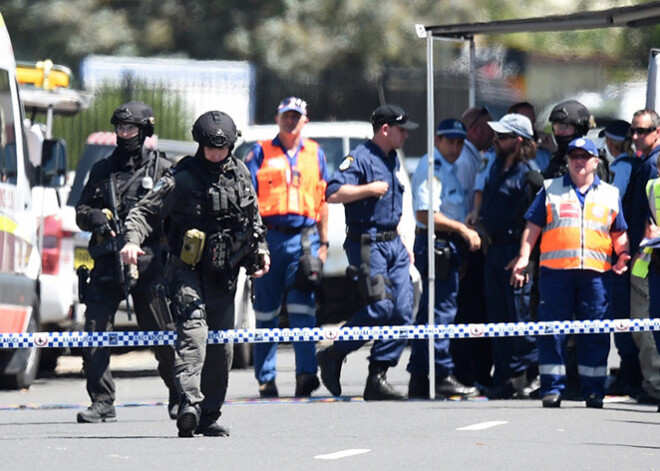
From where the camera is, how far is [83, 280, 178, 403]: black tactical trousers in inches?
455

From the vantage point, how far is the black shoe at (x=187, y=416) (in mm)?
10336

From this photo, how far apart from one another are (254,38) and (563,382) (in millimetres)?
27003

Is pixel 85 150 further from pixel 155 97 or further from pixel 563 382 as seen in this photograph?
pixel 155 97

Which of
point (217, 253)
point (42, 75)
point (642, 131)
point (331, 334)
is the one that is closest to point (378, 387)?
point (331, 334)

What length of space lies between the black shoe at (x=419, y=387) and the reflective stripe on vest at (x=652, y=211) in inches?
76.5

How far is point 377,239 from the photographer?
42.8 feet

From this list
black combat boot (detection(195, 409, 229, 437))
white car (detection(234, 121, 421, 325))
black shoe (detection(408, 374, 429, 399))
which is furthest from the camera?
white car (detection(234, 121, 421, 325))

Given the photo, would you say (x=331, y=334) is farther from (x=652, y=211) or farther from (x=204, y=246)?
(x=652, y=211)

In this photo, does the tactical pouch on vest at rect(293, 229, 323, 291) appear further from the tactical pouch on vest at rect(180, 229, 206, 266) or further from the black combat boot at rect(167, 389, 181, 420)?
the tactical pouch on vest at rect(180, 229, 206, 266)

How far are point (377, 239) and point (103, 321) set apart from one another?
2.34 meters

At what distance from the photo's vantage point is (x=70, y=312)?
16.0 meters

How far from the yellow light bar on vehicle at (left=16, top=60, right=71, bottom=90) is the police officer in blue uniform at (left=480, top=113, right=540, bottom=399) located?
6725 mm

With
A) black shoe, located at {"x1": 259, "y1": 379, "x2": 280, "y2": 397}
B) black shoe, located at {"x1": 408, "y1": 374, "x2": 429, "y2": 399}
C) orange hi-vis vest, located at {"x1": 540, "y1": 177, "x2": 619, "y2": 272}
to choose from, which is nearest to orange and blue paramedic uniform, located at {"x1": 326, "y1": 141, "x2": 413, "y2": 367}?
black shoe, located at {"x1": 408, "y1": 374, "x2": 429, "y2": 399}

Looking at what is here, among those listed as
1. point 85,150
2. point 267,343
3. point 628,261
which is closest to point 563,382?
point 628,261
